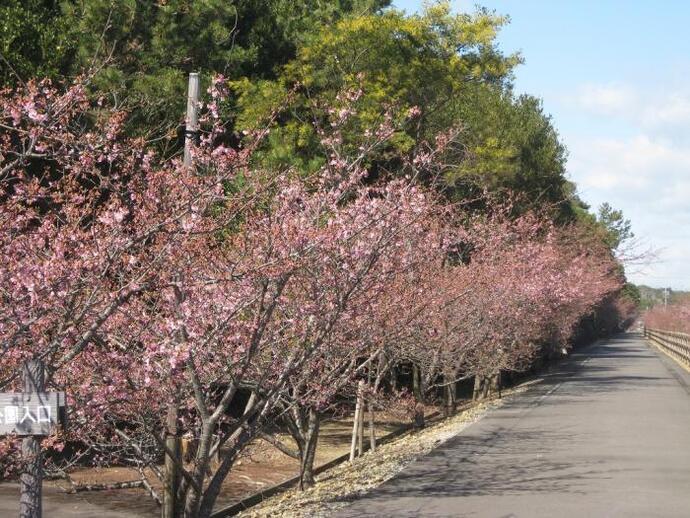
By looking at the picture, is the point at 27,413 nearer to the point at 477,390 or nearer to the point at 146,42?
the point at 146,42

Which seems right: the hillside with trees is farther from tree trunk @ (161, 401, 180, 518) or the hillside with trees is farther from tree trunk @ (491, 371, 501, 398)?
tree trunk @ (491, 371, 501, 398)

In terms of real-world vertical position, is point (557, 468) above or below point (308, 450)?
below

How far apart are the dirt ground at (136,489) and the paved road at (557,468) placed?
235 cm

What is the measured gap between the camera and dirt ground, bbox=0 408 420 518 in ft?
43.9

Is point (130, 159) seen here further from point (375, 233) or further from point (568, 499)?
point (568, 499)

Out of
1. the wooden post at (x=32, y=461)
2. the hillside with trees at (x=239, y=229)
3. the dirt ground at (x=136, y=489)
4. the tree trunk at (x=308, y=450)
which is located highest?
the hillside with trees at (x=239, y=229)

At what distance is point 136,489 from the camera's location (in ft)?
49.5

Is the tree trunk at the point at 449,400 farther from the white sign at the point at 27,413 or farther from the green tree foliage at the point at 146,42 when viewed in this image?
the white sign at the point at 27,413

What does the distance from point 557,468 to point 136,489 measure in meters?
6.06

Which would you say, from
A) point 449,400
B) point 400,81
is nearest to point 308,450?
point 449,400

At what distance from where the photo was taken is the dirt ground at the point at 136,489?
43.9 feet

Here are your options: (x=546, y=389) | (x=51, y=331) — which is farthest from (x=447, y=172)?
(x=51, y=331)

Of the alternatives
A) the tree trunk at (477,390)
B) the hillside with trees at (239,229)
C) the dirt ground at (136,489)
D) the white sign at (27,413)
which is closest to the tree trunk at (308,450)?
the hillside with trees at (239,229)

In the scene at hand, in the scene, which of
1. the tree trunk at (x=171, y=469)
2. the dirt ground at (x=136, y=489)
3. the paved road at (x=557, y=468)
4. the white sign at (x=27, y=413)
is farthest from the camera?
the dirt ground at (x=136, y=489)
